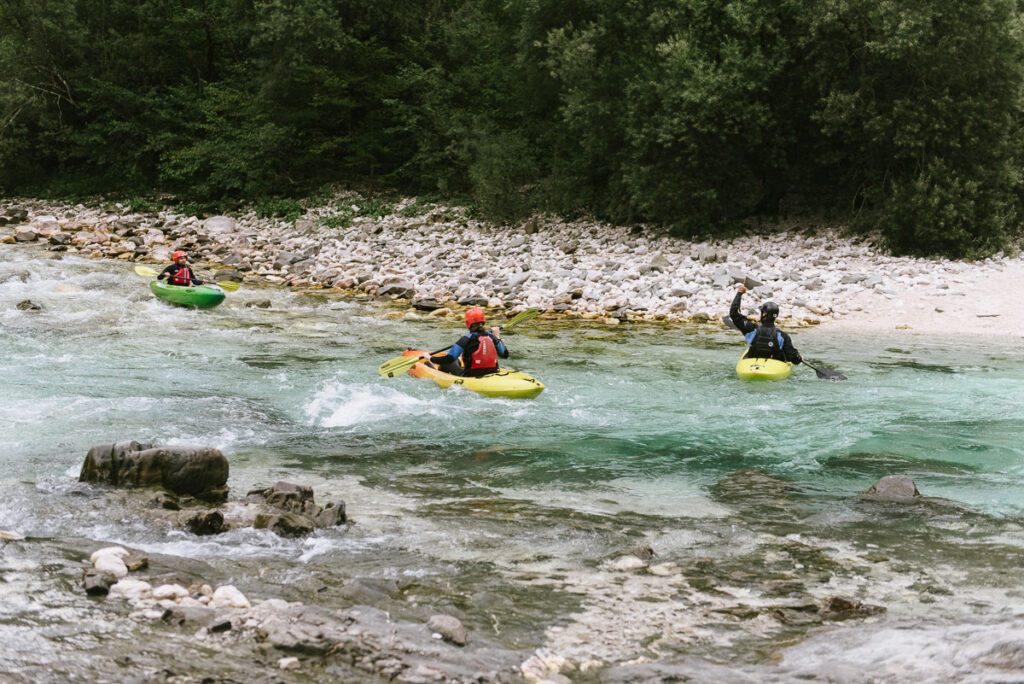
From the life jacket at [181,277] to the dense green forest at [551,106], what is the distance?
8.23 meters

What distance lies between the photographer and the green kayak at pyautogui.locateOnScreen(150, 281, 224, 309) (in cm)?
1557

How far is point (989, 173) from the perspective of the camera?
58.3ft

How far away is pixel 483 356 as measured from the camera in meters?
10.6

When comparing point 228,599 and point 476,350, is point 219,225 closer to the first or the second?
point 476,350

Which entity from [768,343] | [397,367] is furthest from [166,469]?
[768,343]

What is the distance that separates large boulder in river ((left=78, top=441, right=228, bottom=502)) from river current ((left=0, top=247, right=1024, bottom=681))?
0.24m

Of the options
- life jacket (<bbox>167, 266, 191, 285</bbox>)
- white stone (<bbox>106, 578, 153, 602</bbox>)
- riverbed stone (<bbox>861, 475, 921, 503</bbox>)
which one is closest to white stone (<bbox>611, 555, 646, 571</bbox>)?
riverbed stone (<bbox>861, 475, 921, 503</bbox>)

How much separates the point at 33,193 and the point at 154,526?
27.3 metres

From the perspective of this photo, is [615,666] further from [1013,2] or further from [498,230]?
[498,230]

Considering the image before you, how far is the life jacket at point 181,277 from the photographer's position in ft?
52.3

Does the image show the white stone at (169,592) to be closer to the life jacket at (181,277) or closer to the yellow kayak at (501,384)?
the yellow kayak at (501,384)

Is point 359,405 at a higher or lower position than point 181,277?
lower

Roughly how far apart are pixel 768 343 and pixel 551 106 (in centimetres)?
1374

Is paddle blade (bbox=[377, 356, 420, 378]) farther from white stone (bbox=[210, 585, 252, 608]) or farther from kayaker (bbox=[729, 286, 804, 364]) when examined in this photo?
white stone (bbox=[210, 585, 252, 608])
